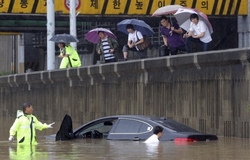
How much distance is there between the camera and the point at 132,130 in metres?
16.3

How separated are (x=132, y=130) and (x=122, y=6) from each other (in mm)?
16780

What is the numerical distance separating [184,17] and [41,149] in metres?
7.49

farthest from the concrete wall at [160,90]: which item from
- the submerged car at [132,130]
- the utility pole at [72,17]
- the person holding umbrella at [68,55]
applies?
the submerged car at [132,130]

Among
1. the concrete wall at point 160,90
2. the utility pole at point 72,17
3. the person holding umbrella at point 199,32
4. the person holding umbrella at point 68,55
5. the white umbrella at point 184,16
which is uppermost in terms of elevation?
the utility pole at point 72,17

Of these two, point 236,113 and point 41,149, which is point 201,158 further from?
point 236,113

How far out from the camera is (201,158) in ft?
43.3

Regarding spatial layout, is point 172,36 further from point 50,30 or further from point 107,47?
point 50,30

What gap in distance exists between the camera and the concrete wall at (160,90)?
708 inches

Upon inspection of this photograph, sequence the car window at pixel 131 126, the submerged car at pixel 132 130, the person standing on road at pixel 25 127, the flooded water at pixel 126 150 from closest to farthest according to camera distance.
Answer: the flooded water at pixel 126 150 → the submerged car at pixel 132 130 → the car window at pixel 131 126 → the person standing on road at pixel 25 127

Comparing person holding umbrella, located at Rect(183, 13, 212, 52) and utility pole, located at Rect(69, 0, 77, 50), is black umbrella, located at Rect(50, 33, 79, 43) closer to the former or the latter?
utility pole, located at Rect(69, 0, 77, 50)

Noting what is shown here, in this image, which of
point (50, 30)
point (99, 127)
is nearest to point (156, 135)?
point (99, 127)

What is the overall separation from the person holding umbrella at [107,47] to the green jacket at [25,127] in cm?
715

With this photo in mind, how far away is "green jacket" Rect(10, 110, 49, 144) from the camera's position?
16359 millimetres

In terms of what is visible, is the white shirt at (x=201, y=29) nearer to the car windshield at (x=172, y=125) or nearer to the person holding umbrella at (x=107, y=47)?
the person holding umbrella at (x=107, y=47)
